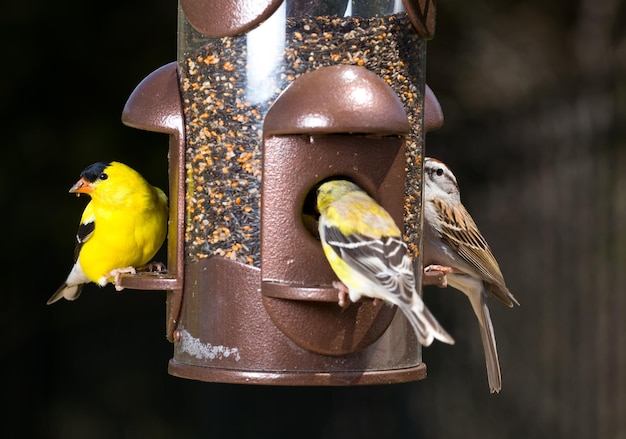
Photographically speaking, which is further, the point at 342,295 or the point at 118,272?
the point at 118,272

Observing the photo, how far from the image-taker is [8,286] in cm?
870

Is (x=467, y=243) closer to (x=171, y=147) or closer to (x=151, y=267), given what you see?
(x=151, y=267)

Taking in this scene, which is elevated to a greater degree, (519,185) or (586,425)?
(519,185)

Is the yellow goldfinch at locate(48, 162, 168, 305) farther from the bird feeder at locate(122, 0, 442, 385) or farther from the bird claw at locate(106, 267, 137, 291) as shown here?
the bird feeder at locate(122, 0, 442, 385)

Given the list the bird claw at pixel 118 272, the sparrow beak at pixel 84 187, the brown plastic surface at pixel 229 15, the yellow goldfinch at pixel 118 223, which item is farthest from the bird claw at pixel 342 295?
the sparrow beak at pixel 84 187

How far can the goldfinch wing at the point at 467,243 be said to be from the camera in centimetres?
596

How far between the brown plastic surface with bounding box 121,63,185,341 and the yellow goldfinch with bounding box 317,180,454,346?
68 cm

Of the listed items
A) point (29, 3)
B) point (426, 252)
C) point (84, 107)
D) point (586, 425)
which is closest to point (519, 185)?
point (586, 425)

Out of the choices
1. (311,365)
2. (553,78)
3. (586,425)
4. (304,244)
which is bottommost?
(586,425)

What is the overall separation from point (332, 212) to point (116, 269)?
1.48 meters

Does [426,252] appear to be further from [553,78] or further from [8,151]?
[8,151]

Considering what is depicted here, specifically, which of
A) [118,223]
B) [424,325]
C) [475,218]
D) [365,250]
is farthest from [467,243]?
→ [475,218]

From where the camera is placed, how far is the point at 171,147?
467 cm

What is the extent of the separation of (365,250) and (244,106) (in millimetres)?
780
